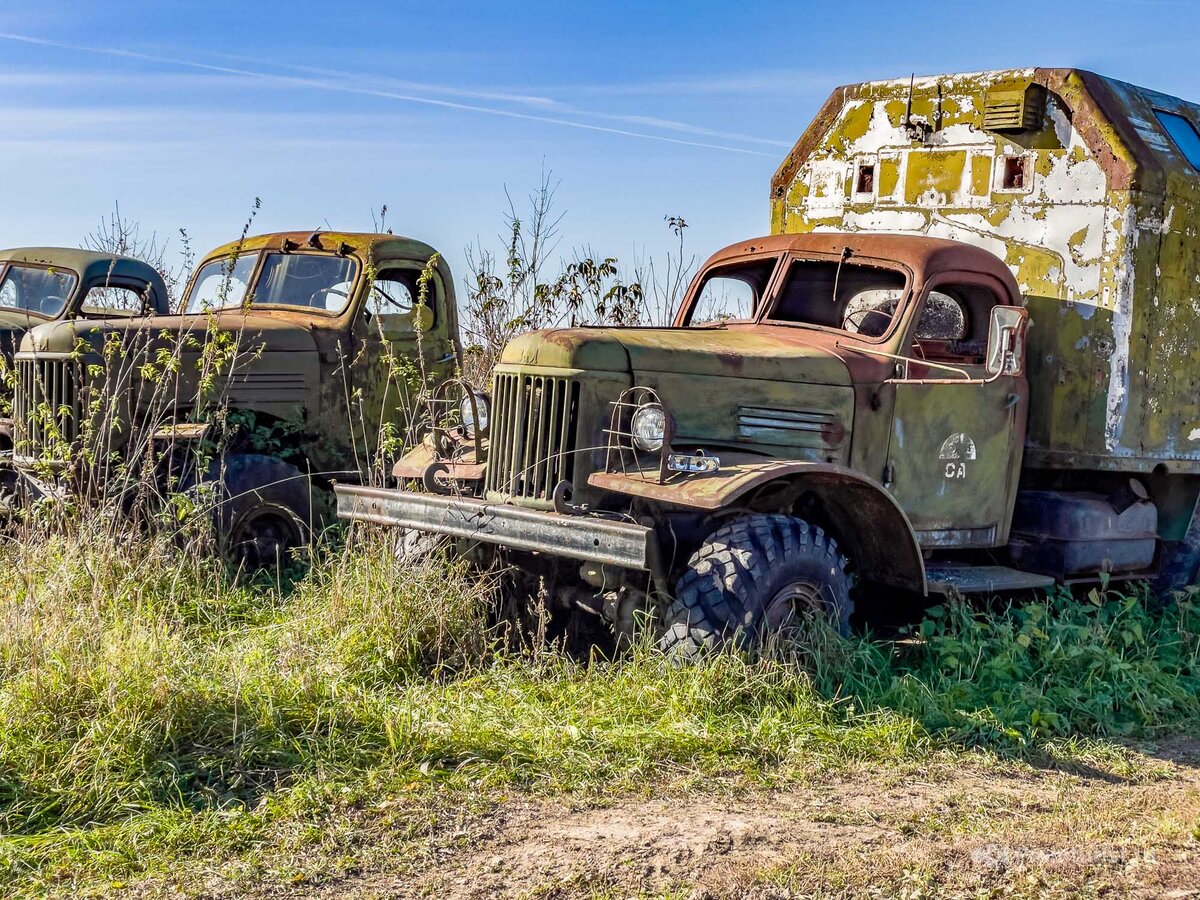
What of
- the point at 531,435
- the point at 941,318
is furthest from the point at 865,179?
the point at 531,435

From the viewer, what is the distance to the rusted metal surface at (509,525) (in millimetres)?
5309

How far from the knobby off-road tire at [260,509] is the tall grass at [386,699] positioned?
2.44ft

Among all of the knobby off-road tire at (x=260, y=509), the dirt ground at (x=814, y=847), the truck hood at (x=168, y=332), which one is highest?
the truck hood at (x=168, y=332)

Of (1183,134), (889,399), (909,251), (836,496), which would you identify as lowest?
(836,496)

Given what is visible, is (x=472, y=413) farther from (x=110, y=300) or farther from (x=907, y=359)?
(x=110, y=300)

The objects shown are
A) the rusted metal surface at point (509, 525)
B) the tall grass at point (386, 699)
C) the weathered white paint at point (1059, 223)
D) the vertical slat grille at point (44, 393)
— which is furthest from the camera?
the vertical slat grille at point (44, 393)

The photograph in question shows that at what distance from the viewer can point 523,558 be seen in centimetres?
648

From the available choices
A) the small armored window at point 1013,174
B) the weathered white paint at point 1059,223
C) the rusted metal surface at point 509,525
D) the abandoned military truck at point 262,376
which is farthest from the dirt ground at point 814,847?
the small armored window at point 1013,174

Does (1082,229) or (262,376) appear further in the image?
(262,376)

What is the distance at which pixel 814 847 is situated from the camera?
13.5 ft

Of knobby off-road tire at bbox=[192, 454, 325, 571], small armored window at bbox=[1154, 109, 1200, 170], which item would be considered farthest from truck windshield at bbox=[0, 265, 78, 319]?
small armored window at bbox=[1154, 109, 1200, 170]

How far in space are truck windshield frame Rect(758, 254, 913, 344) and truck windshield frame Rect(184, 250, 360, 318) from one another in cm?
338

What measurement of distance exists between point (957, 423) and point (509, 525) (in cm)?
246

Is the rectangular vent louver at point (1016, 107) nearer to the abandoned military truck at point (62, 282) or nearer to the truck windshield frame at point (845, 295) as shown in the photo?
the truck windshield frame at point (845, 295)
